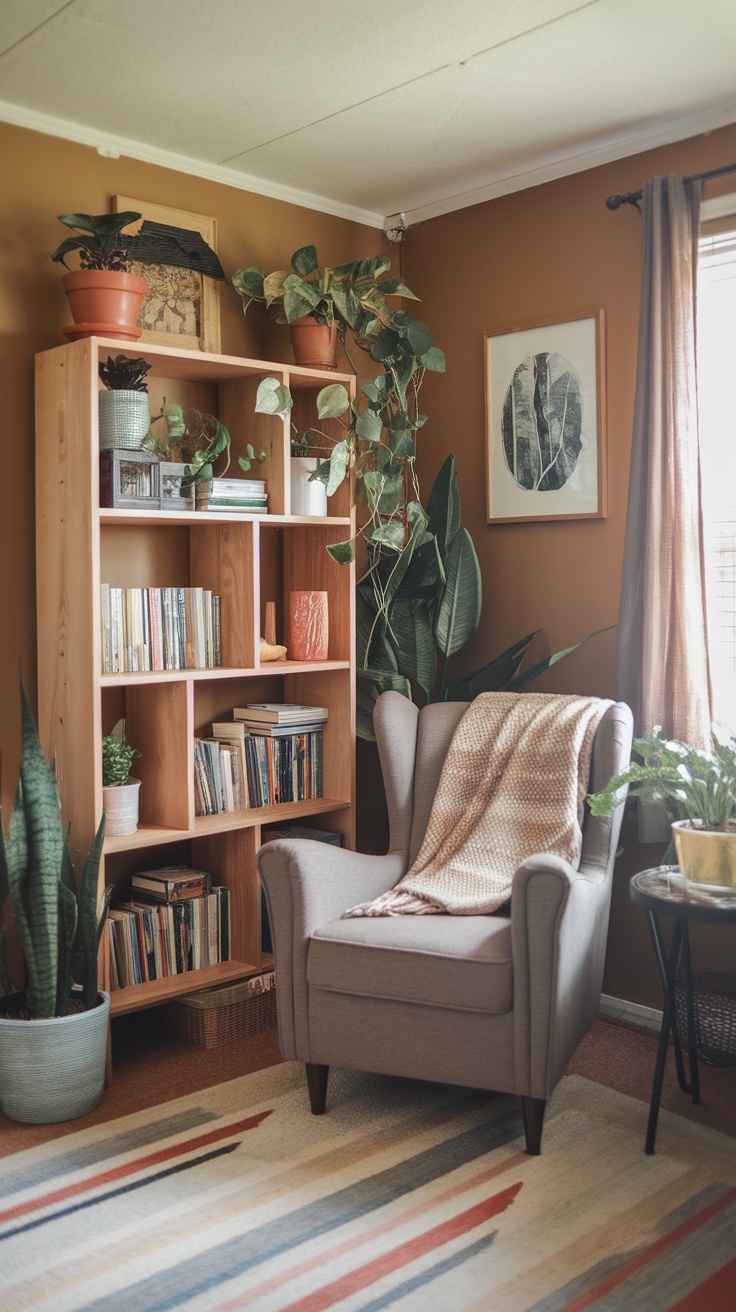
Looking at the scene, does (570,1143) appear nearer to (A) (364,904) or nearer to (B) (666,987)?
(B) (666,987)

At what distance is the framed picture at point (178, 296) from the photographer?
3.22 meters

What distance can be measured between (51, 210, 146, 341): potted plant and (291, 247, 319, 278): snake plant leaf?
58 centimetres

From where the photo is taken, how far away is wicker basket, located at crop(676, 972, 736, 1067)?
9.36ft

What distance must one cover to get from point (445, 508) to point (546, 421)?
1.34 feet

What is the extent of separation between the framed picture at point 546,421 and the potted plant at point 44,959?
67.5 inches

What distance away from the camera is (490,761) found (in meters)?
3.04

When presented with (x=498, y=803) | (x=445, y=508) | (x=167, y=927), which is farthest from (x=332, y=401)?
(x=167, y=927)

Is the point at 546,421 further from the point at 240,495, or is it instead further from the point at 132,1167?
the point at 132,1167

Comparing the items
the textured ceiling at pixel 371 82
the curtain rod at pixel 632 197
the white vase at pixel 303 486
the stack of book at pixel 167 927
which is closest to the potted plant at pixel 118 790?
the stack of book at pixel 167 927

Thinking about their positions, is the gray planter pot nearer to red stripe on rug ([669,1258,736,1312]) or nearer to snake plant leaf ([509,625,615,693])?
red stripe on rug ([669,1258,736,1312])

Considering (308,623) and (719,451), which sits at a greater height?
(719,451)

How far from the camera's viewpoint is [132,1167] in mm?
2418

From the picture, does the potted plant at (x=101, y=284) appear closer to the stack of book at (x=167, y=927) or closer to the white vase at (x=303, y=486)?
the white vase at (x=303, y=486)

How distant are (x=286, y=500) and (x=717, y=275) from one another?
4.37 ft
